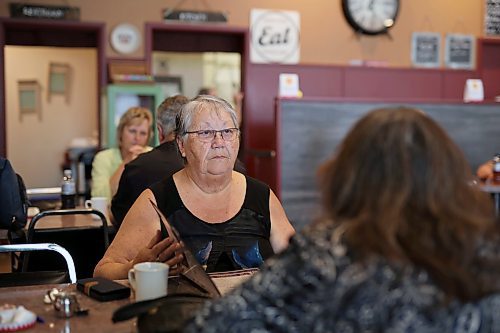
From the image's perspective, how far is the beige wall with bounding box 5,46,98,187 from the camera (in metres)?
9.34

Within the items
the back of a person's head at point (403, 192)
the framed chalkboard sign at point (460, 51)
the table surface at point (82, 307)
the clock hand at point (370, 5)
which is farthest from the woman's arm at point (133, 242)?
the framed chalkboard sign at point (460, 51)

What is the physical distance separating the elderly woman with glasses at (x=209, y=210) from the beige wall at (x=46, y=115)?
692 centimetres

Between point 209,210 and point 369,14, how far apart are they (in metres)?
5.95

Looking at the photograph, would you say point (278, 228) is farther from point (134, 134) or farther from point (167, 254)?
point (134, 134)

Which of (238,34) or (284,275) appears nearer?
(284,275)

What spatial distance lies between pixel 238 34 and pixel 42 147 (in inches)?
138

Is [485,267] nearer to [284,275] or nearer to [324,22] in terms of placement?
[284,275]

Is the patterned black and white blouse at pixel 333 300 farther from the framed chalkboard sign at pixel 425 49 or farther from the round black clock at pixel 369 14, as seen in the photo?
the framed chalkboard sign at pixel 425 49

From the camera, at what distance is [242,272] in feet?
7.48

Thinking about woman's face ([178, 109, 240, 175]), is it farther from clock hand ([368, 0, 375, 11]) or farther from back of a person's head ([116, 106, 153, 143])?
clock hand ([368, 0, 375, 11])

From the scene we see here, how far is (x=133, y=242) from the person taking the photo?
247 centimetres

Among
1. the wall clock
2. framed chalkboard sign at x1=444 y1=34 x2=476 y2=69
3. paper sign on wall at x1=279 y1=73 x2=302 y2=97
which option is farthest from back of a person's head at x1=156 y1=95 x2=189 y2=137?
framed chalkboard sign at x1=444 y1=34 x2=476 y2=69

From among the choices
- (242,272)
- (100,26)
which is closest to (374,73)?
(100,26)

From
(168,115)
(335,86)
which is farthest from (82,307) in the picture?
(335,86)
